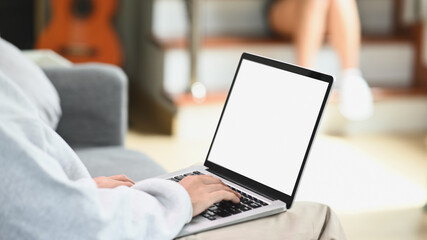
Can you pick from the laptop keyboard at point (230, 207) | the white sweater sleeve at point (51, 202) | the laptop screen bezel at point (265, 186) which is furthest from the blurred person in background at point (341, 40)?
the white sweater sleeve at point (51, 202)

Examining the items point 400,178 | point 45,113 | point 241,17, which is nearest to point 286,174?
point 45,113

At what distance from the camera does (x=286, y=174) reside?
3.69 ft

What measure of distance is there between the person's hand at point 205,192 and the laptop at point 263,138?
0.06 feet

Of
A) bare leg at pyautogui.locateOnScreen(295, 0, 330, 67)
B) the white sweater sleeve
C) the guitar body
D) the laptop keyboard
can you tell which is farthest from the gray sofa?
the guitar body

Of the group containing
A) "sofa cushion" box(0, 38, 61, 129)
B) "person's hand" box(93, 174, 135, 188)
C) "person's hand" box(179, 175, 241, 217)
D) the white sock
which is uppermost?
"person's hand" box(179, 175, 241, 217)

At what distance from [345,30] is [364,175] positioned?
2.47ft

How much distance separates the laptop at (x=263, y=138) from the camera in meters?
1.08

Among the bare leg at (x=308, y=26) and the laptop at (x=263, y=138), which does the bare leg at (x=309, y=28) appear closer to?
the bare leg at (x=308, y=26)

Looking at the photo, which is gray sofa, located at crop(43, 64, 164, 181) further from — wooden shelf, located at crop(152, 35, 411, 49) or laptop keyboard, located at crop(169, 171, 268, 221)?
wooden shelf, located at crop(152, 35, 411, 49)

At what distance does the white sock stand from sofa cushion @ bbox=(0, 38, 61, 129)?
1.69 metres

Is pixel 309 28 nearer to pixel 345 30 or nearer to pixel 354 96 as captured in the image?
pixel 345 30

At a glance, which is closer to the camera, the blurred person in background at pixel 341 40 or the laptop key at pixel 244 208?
the laptop key at pixel 244 208

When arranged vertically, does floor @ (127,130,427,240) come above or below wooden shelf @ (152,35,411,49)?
below

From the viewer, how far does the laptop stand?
1.08m
